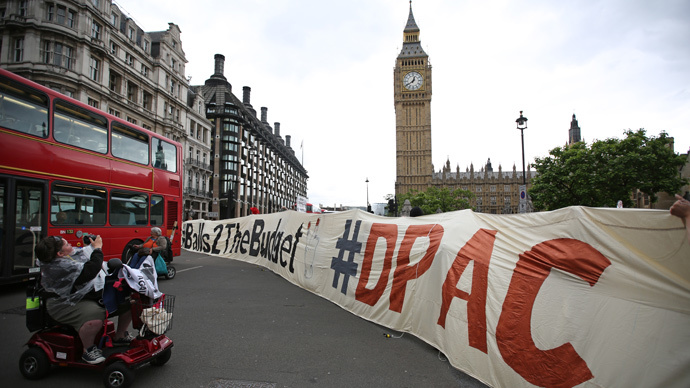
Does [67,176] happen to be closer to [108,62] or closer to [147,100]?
[108,62]

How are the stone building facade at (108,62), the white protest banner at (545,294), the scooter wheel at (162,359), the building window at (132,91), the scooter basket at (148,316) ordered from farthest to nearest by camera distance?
the building window at (132,91)
the stone building facade at (108,62)
the scooter wheel at (162,359)
the scooter basket at (148,316)
the white protest banner at (545,294)

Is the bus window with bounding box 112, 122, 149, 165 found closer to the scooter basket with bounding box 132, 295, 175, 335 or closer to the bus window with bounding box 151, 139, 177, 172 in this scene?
the bus window with bounding box 151, 139, 177, 172

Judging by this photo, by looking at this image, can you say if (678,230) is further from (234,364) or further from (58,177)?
(58,177)

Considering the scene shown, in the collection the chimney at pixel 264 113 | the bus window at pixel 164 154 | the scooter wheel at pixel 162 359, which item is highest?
the chimney at pixel 264 113

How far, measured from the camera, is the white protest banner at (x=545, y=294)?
279cm

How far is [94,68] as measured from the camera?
99.2 feet

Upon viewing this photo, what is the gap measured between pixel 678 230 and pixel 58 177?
11.4 m

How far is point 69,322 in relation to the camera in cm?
367

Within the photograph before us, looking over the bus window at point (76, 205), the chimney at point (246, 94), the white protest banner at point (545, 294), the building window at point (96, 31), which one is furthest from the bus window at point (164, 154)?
the chimney at point (246, 94)

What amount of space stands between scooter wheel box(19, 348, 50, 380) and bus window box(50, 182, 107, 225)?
5.89 m

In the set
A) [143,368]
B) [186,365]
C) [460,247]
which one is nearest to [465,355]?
[460,247]

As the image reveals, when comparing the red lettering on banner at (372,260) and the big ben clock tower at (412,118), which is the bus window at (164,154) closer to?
the red lettering on banner at (372,260)

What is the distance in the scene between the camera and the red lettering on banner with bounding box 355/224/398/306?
21.1 ft

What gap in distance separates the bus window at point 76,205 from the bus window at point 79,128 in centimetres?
117
